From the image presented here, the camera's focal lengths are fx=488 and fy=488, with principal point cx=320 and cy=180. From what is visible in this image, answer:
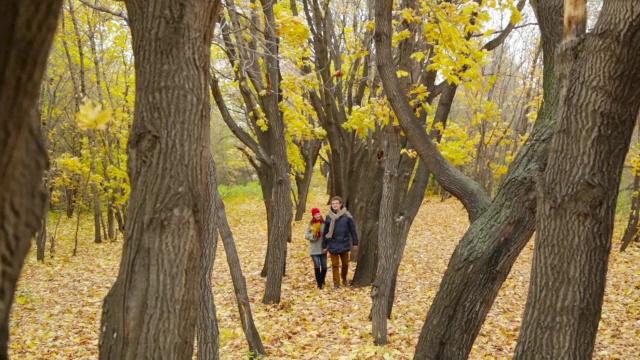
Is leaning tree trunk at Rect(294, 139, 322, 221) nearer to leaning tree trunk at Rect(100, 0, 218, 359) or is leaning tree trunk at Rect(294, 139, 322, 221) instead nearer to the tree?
the tree

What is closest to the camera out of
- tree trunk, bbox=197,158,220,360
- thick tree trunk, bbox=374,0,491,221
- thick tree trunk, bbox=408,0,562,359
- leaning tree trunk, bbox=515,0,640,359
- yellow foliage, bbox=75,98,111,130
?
yellow foliage, bbox=75,98,111,130

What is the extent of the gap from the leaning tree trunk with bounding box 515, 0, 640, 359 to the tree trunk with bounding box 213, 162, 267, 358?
3.02 metres

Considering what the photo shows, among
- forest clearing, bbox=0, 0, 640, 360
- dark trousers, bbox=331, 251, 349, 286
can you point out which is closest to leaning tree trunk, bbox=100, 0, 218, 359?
forest clearing, bbox=0, 0, 640, 360

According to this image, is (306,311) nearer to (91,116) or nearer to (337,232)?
(337,232)

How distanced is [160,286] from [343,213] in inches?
276

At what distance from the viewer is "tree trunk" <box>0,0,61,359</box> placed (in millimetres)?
1055

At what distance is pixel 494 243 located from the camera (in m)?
3.69

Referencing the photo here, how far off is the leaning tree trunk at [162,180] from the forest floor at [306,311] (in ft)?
12.1

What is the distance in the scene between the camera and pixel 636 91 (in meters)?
2.57

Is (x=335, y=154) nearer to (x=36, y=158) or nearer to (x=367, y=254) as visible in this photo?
(x=367, y=254)

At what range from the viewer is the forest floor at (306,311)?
622 cm

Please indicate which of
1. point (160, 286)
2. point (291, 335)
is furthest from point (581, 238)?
point (291, 335)

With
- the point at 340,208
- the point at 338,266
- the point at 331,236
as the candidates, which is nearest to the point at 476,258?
the point at 331,236

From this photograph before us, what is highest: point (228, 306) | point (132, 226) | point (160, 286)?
point (132, 226)
